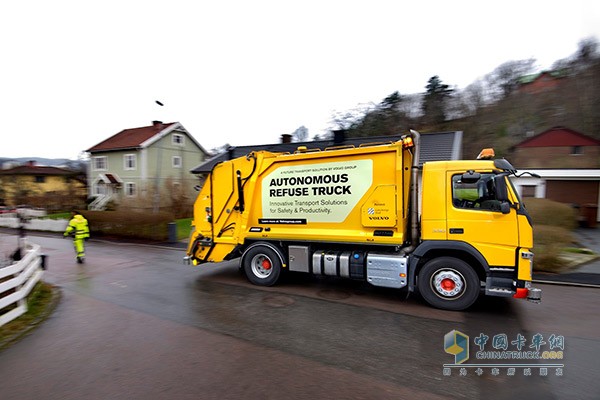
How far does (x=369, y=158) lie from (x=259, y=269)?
139 inches

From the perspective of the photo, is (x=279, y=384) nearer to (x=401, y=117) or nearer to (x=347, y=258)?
(x=347, y=258)

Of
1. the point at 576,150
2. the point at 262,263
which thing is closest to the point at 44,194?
the point at 262,263

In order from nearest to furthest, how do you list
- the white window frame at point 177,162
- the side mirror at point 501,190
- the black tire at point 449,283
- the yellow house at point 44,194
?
1. the side mirror at point 501,190
2. the black tire at point 449,283
3. the yellow house at point 44,194
4. the white window frame at point 177,162

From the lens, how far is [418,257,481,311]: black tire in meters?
5.50

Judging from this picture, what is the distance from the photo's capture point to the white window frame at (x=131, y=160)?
30.2 m

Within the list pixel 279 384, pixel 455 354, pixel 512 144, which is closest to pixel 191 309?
pixel 279 384

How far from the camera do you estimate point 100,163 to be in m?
32.9

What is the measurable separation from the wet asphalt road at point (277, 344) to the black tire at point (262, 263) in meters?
0.28

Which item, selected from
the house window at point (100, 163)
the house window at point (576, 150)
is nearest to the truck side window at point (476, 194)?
the house window at point (576, 150)

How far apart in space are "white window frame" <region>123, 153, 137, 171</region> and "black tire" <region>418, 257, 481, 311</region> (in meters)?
30.4

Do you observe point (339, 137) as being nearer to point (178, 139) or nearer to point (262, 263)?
point (262, 263)

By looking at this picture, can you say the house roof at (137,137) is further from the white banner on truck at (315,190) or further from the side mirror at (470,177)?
the side mirror at (470,177)

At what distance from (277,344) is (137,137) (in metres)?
32.5

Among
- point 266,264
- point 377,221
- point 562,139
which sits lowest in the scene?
point 266,264
